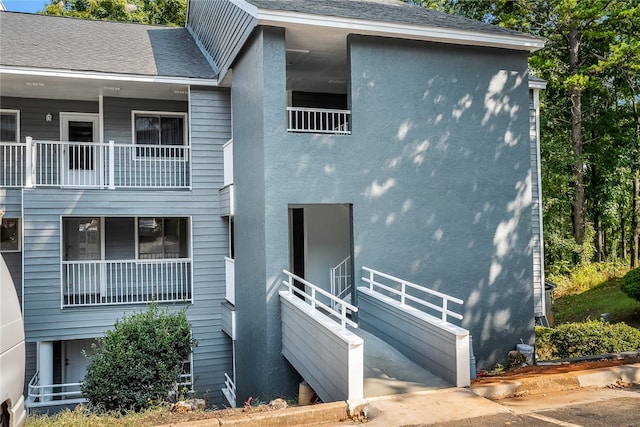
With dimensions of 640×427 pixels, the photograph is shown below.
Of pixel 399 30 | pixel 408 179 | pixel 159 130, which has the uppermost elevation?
pixel 399 30

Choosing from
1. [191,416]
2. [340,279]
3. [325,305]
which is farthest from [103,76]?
[191,416]

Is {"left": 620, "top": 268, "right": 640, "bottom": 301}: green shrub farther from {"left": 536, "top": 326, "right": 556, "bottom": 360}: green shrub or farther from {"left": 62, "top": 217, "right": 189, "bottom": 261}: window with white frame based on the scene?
{"left": 62, "top": 217, "right": 189, "bottom": 261}: window with white frame

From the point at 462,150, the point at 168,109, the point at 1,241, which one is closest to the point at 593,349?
the point at 462,150

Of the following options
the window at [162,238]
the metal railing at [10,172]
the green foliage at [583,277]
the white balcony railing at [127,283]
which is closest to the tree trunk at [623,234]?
the green foliage at [583,277]

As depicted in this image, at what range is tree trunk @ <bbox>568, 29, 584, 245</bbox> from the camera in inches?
822

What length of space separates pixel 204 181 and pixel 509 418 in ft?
28.1

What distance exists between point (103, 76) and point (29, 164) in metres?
2.38

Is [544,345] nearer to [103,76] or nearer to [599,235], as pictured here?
[103,76]

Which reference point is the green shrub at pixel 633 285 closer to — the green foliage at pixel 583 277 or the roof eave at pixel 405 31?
the green foliage at pixel 583 277

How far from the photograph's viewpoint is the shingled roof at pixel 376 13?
9.19m

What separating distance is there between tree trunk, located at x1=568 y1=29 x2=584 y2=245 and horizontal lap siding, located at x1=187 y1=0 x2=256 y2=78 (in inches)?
577

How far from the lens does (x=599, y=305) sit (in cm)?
1620

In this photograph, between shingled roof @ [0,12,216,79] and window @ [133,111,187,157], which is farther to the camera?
window @ [133,111,187,157]

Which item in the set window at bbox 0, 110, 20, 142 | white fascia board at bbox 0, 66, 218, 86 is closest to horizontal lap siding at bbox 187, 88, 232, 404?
white fascia board at bbox 0, 66, 218, 86
